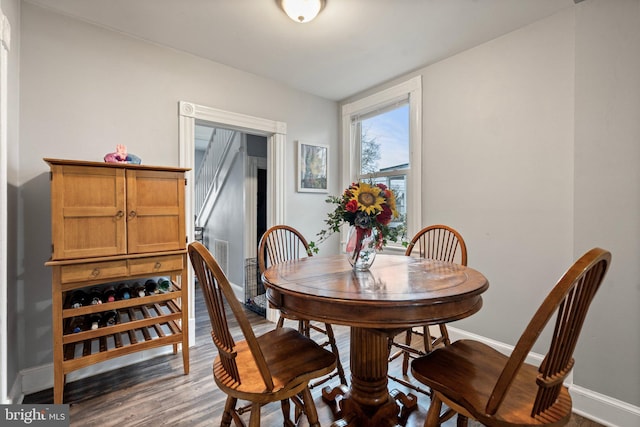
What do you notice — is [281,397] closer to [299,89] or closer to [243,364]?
[243,364]

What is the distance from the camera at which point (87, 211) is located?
1812 mm

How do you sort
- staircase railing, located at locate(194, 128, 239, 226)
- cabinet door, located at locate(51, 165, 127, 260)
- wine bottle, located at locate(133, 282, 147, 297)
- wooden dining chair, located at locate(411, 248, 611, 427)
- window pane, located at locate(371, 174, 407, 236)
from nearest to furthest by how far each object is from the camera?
wooden dining chair, located at locate(411, 248, 611, 427)
cabinet door, located at locate(51, 165, 127, 260)
wine bottle, located at locate(133, 282, 147, 297)
window pane, located at locate(371, 174, 407, 236)
staircase railing, located at locate(194, 128, 239, 226)

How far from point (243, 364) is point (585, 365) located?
6.50ft

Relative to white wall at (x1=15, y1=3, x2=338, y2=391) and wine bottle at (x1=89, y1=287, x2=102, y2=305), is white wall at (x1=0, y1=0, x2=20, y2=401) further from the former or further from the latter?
wine bottle at (x1=89, y1=287, x2=102, y2=305)

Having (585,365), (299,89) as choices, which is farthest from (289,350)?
(299,89)

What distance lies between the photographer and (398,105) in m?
3.11

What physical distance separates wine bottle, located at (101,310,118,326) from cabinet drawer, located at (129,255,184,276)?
0.36 m

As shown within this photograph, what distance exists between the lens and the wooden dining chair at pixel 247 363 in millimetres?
1036

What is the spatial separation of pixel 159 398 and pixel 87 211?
1.23 m

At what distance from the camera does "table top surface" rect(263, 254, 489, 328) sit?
1.09m

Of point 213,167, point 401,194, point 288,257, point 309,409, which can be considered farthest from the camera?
point 213,167

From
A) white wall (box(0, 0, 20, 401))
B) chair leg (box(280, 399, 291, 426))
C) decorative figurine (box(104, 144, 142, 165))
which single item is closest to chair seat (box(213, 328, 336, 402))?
chair leg (box(280, 399, 291, 426))

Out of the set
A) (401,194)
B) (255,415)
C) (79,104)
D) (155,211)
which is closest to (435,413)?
(255,415)

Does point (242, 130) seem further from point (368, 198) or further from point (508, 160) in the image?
point (508, 160)
